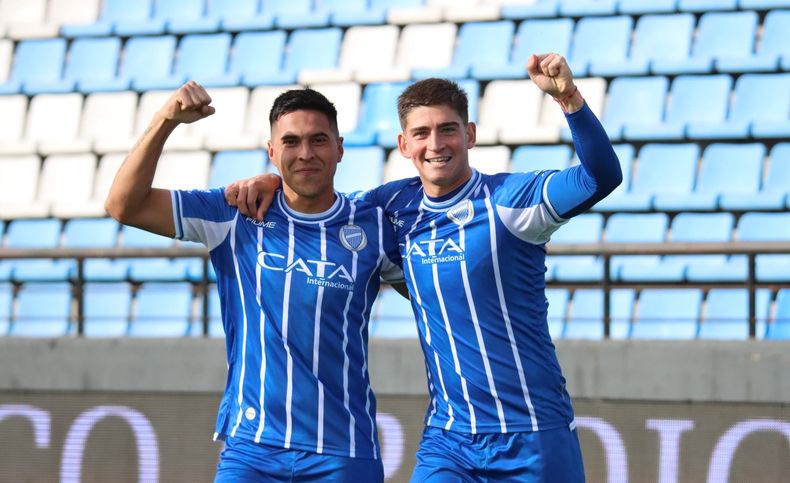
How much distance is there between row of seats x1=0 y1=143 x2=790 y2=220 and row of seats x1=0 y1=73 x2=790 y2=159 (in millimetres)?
166

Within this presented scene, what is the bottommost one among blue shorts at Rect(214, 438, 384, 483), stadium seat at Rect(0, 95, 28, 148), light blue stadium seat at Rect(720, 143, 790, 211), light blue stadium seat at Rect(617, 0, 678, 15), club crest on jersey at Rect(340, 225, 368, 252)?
blue shorts at Rect(214, 438, 384, 483)

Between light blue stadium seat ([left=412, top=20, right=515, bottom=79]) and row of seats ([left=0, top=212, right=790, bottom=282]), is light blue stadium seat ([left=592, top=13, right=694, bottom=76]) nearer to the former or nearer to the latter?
light blue stadium seat ([left=412, top=20, right=515, bottom=79])

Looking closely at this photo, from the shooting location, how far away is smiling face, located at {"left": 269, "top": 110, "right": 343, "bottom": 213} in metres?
4.67

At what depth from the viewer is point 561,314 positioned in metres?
9.62

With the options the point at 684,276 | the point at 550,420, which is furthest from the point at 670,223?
the point at 550,420

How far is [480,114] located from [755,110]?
2.44 m

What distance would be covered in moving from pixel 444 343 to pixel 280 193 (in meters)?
0.88

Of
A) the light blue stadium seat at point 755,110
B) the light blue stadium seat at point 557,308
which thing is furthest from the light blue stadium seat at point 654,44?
the light blue stadium seat at point 557,308

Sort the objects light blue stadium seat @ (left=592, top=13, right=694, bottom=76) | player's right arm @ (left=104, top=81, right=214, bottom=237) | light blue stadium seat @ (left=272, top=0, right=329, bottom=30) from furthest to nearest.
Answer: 1. light blue stadium seat @ (left=272, top=0, right=329, bottom=30)
2. light blue stadium seat @ (left=592, top=13, right=694, bottom=76)
3. player's right arm @ (left=104, top=81, right=214, bottom=237)

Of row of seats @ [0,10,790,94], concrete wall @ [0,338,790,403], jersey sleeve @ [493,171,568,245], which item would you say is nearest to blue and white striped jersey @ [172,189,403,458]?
jersey sleeve @ [493,171,568,245]

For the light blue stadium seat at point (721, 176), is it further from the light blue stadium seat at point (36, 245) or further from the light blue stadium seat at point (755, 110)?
the light blue stadium seat at point (36, 245)

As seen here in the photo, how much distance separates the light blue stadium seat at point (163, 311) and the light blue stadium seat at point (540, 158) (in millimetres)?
3001

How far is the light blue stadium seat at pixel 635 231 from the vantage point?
33.1ft

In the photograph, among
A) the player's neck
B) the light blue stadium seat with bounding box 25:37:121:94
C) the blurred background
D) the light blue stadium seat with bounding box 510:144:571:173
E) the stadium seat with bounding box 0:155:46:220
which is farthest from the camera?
the light blue stadium seat with bounding box 25:37:121:94
